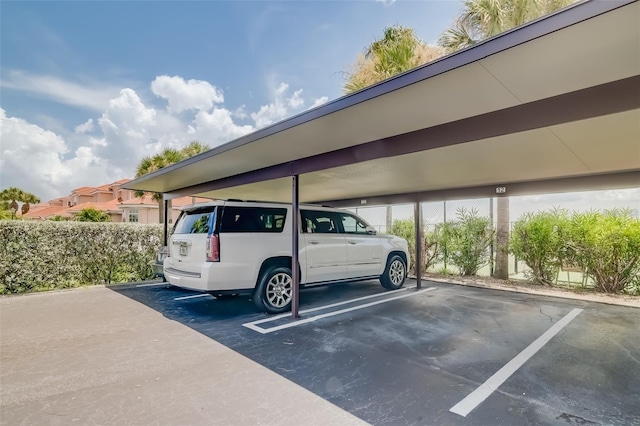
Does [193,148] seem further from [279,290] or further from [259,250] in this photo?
[279,290]

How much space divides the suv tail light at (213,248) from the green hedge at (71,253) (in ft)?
17.3

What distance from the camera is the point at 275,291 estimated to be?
550 cm

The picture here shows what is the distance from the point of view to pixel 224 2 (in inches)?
323

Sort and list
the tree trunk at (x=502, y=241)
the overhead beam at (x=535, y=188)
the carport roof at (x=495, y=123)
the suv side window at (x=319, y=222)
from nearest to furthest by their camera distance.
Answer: the carport roof at (x=495, y=123), the overhead beam at (x=535, y=188), the suv side window at (x=319, y=222), the tree trunk at (x=502, y=241)

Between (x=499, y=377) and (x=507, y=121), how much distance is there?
245cm

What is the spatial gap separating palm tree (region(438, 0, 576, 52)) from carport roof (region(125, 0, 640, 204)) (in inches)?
198

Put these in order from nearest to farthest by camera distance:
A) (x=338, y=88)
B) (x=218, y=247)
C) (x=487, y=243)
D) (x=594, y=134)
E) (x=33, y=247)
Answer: (x=594, y=134) < (x=218, y=247) < (x=33, y=247) < (x=487, y=243) < (x=338, y=88)

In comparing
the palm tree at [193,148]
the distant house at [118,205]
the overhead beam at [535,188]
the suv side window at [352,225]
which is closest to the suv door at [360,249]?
the suv side window at [352,225]

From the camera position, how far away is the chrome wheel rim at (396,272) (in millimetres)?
7629

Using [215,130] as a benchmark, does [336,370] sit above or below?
below

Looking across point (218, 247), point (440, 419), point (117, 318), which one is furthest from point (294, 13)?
point (440, 419)

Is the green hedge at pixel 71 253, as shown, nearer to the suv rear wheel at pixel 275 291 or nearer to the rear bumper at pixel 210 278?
the rear bumper at pixel 210 278

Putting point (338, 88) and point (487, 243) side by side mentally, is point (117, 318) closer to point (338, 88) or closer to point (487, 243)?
point (487, 243)

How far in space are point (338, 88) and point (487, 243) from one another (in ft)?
24.6
